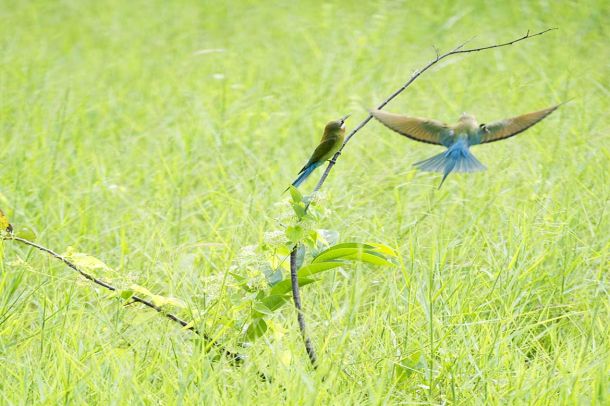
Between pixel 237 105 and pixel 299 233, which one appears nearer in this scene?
pixel 299 233

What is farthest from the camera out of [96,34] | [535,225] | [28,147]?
[96,34]

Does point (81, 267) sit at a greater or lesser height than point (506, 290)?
greater

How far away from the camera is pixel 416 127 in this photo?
2.13 m

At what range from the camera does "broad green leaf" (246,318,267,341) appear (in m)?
2.27

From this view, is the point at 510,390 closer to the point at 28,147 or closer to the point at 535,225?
the point at 535,225

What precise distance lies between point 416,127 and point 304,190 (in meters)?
1.54

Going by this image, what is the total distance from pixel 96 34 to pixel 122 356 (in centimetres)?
434

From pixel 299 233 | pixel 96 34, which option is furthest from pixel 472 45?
pixel 299 233

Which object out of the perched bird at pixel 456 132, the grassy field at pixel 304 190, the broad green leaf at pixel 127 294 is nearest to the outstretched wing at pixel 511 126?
the perched bird at pixel 456 132

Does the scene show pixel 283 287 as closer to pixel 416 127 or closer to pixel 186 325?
pixel 186 325

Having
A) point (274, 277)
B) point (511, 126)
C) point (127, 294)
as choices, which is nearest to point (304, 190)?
point (274, 277)

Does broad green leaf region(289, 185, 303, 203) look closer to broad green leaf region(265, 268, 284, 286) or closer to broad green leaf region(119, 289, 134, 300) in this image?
broad green leaf region(265, 268, 284, 286)

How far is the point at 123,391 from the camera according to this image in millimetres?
2037

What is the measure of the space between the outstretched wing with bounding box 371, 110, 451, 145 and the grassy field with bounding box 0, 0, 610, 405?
35 centimetres
